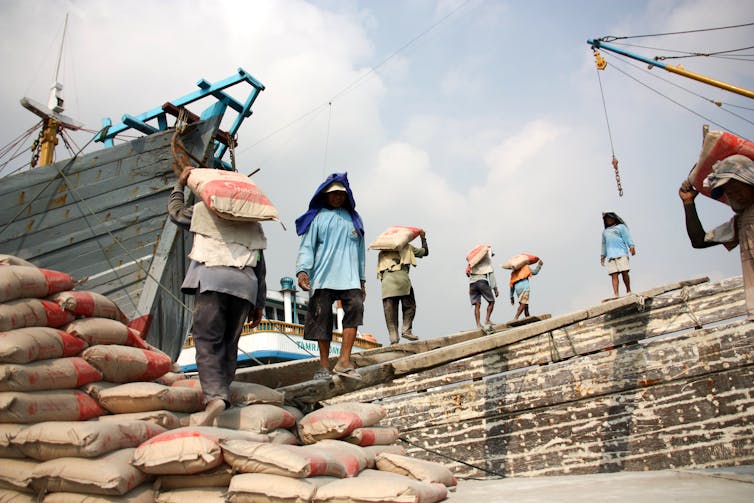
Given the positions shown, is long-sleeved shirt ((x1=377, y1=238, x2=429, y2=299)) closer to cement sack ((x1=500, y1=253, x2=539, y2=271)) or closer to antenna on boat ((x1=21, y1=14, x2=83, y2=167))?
cement sack ((x1=500, y1=253, x2=539, y2=271))

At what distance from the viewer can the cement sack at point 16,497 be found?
232 cm

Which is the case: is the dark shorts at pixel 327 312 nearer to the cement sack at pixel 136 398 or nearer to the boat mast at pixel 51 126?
the cement sack at pixel 136 398

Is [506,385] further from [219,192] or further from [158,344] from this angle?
[158,344]

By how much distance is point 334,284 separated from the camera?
4.07 metres

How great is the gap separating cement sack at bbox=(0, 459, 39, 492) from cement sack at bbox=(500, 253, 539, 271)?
7928mm

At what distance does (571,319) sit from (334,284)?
Answer: 1.93 meters

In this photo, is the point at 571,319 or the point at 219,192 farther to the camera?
the point at 571,319

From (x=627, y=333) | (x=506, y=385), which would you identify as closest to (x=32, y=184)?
(x=506, y=385)

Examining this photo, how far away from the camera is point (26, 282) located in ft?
10.3

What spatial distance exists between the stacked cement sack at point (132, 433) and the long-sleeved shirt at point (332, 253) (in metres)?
0.98

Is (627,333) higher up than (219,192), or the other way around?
(219,192)

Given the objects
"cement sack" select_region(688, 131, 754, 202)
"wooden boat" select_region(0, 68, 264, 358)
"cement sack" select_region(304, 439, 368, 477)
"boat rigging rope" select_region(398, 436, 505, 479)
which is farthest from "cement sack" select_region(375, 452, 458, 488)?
"wooden boat" select_region(0, 68, 264, 358)

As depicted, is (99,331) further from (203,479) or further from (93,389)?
(203,479)

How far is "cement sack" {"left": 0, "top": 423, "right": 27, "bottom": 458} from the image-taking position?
2.44m
